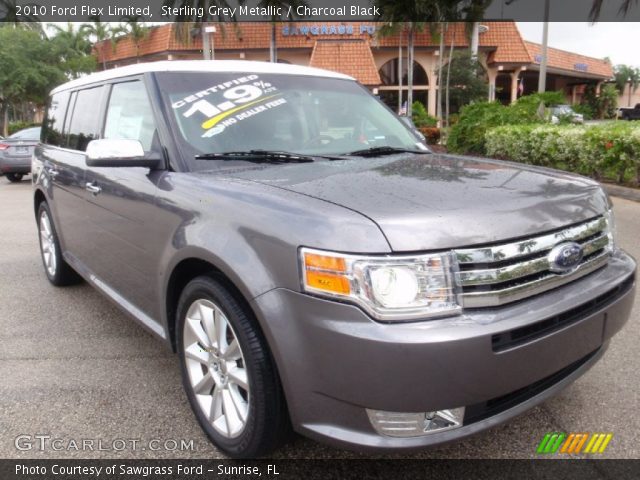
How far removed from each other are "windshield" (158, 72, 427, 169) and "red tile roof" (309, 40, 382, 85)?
28.0m

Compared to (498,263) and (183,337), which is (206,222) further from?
(498,263)

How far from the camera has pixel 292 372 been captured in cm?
196

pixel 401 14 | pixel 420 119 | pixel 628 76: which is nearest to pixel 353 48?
pixel 401 14

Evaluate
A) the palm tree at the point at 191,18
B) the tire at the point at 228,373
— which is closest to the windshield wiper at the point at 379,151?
the tire at the point at 228,373

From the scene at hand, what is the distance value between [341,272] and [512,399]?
2.85ft

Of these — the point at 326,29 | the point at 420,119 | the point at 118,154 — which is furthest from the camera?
the point at 326,29

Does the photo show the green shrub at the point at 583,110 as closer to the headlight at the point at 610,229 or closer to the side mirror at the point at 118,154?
the headlight at the point at 610,229

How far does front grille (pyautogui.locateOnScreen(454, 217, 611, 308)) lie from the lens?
6.33 ft

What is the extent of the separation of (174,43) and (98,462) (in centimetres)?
3427

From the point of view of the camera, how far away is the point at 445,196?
2160mm

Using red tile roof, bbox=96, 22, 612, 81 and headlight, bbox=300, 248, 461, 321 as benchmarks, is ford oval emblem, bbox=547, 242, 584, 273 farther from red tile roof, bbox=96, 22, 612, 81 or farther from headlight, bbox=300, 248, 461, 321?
red tile roof, bbox=96, 22, 612, 81

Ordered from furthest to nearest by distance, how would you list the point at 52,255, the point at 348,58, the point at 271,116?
the point at 348,58, the point at 52,255, the point at 271,116

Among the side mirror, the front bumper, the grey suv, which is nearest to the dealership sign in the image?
the grey suv

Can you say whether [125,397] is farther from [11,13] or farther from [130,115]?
[11,13]
